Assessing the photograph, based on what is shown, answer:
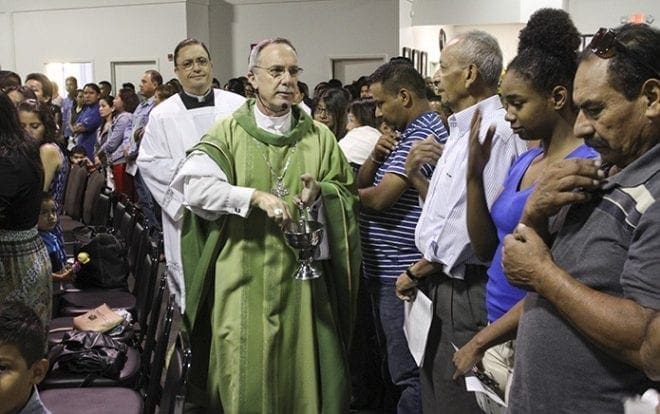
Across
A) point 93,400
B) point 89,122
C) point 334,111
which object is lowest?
point 93,400

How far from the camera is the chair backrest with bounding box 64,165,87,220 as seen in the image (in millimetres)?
5652

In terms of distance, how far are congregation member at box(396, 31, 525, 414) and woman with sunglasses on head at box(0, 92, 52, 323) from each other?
1.36 metres

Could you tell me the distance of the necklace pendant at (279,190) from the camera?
108 inches

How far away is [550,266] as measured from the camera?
1330mm

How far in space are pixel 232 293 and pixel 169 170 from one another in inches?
37.7

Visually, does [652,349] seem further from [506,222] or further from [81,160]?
[81,160]

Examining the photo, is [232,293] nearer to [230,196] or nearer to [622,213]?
[230,196]

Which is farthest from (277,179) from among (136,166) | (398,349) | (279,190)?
(136,166)

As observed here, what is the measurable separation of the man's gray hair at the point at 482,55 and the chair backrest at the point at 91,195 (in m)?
3.49

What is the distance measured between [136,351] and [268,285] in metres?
0.65

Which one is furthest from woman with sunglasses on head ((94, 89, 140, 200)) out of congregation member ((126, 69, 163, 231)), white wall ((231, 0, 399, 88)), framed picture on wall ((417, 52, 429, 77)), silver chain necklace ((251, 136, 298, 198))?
framed picture on wall ((417, 52, 429, 77))

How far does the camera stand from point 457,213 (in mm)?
2215

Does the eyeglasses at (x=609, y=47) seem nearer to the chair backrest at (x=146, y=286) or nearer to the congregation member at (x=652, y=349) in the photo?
the congregation member at (x=652, y=349)

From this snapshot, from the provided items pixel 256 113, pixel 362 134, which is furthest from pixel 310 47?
pixel 256 113
